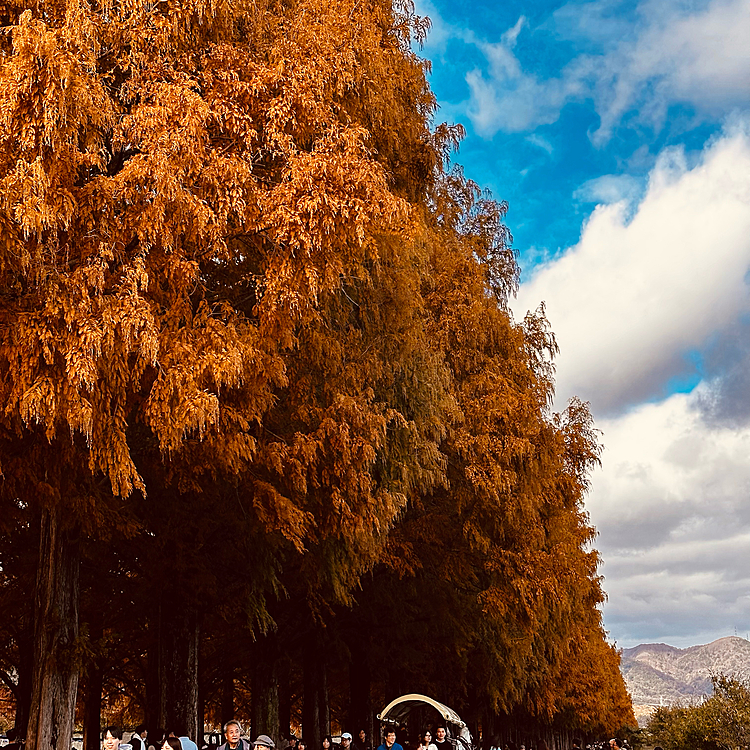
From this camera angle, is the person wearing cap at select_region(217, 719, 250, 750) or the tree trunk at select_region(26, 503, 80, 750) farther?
the tree trunk at select_region(26, 503, 80, 750)

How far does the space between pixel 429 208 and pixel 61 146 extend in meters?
13.5

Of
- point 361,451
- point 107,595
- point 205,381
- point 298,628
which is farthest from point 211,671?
point 205,381

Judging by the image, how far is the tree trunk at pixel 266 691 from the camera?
22.5 metres

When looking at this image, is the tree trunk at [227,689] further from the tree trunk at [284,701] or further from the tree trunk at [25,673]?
the tree trunk at [25,673]

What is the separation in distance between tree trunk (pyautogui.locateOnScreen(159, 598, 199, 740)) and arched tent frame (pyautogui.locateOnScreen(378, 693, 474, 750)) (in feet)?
11.9

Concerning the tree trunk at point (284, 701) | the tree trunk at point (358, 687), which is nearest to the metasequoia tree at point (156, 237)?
the tree trunk at point (358, 687)

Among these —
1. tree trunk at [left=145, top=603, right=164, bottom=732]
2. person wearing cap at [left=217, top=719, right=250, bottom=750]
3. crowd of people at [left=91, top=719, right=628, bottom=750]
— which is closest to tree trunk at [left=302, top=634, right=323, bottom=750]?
crowd of people at [left=91, top=719, right=628, bottom=750]

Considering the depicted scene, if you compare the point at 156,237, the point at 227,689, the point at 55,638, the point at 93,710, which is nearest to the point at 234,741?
the point at 55,638

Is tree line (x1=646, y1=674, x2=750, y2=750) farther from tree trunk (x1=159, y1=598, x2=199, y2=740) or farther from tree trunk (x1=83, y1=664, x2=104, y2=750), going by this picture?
tree trunk (x1=159, y1=598, x2=199, y2=740)

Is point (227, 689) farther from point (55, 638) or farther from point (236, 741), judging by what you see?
point (236, 741)

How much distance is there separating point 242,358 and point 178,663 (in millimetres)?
9198

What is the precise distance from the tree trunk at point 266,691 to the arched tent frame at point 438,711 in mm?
3164

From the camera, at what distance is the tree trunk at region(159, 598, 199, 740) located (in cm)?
1662

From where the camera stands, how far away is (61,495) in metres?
11.1
